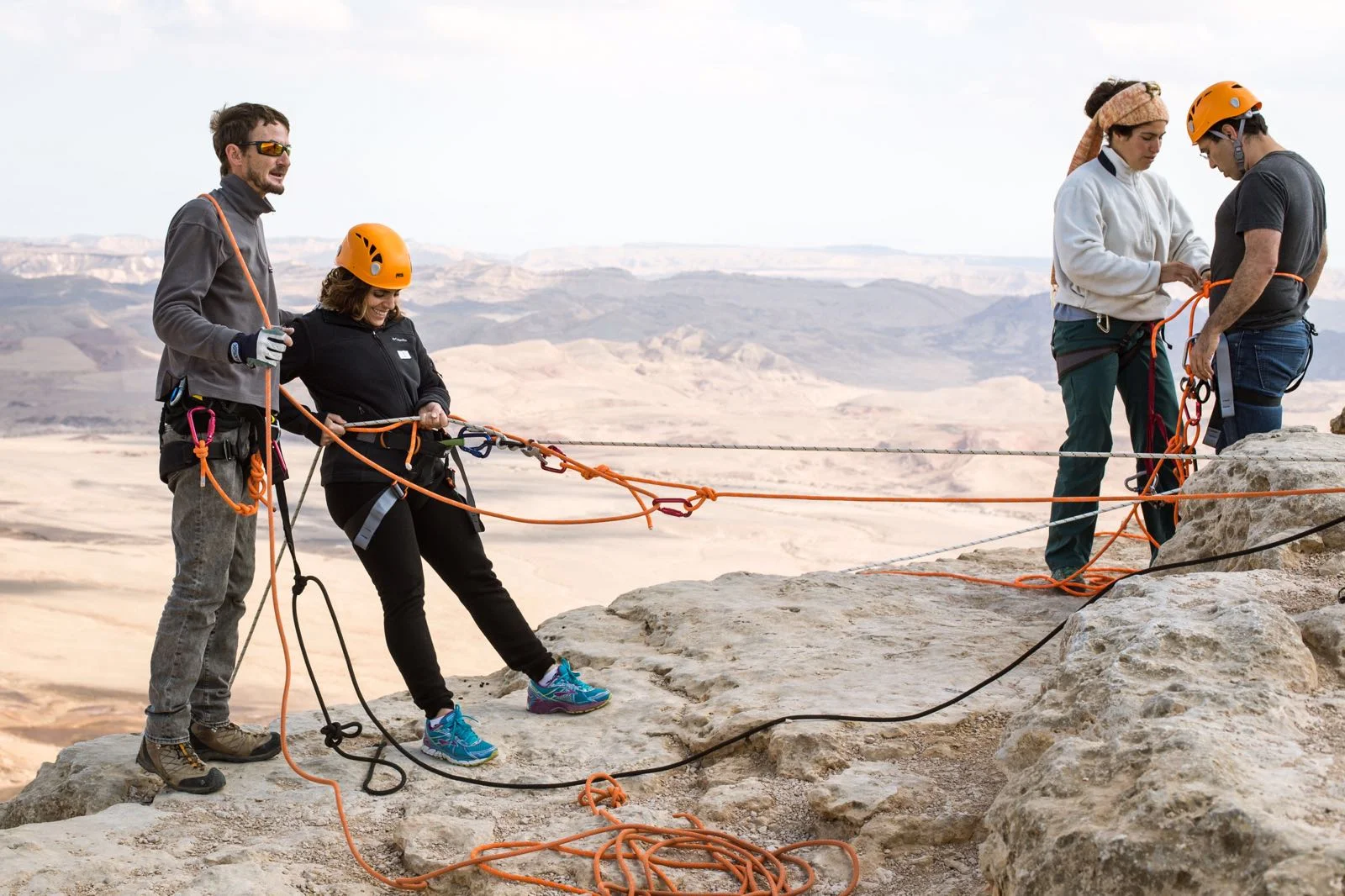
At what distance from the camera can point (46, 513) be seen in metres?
16.4

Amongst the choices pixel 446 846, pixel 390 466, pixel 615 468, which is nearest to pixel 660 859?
pixel 446 846

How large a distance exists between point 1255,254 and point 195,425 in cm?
334

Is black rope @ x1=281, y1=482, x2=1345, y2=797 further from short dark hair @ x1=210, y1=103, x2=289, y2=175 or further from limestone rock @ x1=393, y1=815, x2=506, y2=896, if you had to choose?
short dark hair @ x1=210, y1=103, x2=289, y2=175

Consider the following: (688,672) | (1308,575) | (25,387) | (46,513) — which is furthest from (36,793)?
(25,387)

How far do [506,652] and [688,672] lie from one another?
0.76 meters

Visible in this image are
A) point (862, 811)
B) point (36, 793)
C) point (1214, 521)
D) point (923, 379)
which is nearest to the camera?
point (862, 811)

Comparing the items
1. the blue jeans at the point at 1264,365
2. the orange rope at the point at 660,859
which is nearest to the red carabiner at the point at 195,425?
the orange rope at the point at 660,859

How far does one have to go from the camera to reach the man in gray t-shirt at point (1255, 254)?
3.93 metres

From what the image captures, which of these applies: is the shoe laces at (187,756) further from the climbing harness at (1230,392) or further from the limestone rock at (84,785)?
the climbing harness at (1230,392)

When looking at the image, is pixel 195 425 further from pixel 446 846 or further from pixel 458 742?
pixel 446 846

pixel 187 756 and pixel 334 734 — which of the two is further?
pixel 334 734

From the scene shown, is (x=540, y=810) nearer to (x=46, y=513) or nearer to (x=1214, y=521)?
(x=1214, y=521)

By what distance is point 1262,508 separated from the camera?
3.83m

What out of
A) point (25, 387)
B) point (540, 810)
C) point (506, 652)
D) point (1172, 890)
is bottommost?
point (25, 387)
